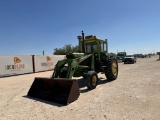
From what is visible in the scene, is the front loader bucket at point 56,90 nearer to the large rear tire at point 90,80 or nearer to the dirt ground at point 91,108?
the dirt ground at point 91,108

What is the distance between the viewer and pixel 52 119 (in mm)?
5145

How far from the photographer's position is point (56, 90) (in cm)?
758

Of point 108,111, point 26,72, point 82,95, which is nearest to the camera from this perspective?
point 108,111

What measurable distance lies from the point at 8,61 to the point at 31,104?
1311cm

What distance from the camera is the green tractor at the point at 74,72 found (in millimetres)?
7188

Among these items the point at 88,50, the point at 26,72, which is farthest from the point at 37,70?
the point at 88,50

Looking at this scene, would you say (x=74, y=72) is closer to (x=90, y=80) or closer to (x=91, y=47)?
(x=90, y=80)

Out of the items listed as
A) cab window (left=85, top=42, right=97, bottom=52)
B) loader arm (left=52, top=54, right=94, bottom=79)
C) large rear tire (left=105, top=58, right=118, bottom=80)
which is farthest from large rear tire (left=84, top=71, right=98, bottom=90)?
cab window (left=85, top=42, right=97, bottom=52)

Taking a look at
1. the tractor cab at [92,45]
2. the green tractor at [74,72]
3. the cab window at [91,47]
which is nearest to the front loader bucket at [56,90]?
the green tractor at [74,72]

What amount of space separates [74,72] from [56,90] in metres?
2.14

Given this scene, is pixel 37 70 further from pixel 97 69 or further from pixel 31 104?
pixel 31 104

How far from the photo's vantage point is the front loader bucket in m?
6.91

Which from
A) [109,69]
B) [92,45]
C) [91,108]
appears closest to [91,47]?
[92,45]

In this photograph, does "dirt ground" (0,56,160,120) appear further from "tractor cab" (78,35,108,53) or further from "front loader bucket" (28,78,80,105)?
"tractor cab" (78,35,108,53)
